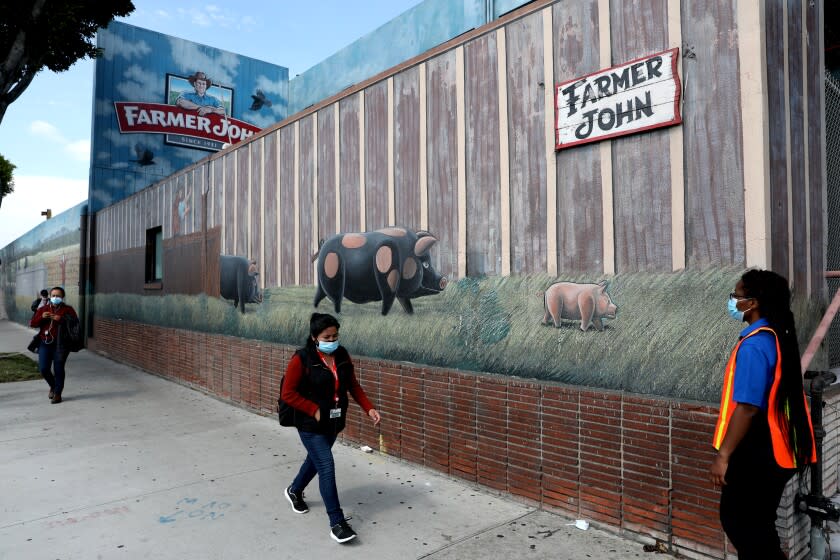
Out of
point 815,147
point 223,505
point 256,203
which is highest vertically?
point 256,203

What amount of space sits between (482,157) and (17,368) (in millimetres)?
12102

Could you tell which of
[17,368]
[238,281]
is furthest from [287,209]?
[17,368]

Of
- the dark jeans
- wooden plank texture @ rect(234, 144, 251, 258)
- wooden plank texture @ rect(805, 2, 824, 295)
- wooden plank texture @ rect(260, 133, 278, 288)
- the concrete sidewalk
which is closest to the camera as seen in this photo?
the concrete sidewalk

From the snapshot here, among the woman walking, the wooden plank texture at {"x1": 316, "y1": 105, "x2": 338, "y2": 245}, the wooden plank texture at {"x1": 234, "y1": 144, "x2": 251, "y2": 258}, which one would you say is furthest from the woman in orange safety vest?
the wooden plank texture at {"x1": 234, "y1": 144, "x2": 251, "y2": 258}

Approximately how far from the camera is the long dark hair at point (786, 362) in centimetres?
260

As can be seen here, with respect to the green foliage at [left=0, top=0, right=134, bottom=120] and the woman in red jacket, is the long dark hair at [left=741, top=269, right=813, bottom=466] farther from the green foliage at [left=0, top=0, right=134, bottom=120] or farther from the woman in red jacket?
the green foliage at [left=0, top=0, right=134, bottom=120]

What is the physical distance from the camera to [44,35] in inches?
469

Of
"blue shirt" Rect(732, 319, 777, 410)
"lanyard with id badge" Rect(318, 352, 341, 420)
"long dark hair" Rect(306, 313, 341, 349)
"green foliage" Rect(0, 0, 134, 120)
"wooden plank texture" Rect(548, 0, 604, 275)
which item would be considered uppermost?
"green foliage" Rect(0, 0, 134, 120)

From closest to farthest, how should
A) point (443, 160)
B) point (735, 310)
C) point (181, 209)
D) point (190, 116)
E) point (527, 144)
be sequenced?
point (735, 310) < point (527, 144) < point (443, 160) < point (181, 209) < point (190, 116)

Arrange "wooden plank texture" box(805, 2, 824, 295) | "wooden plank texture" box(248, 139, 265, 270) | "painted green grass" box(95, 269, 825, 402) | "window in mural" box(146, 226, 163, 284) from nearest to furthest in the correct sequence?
"painted green grass" box(95, 269, 825, 402) < "wooden plank texture" box(805, 2, 824, 295) < "wooden plank texture" box(248, 139, 265, 270) < "window in mural" box(146, 226, 163, 284)

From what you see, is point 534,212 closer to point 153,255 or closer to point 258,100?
point 153,255

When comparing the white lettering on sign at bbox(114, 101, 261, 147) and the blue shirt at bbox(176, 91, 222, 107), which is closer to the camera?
the white lettering on sign at bbox(114, 101, 261, 147)

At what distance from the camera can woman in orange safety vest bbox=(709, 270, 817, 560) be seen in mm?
2555

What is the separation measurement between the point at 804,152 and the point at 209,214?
29.0 ft
